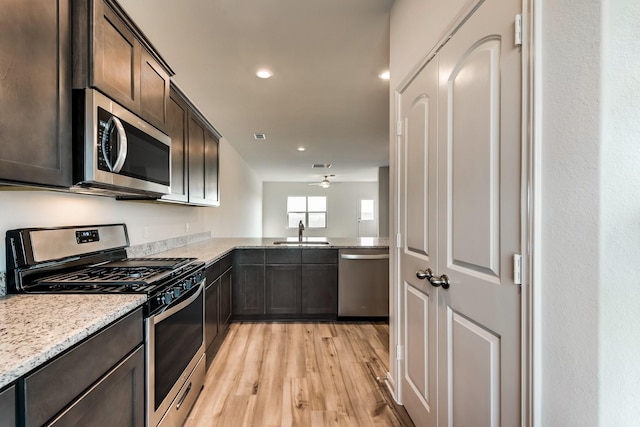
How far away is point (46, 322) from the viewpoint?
96cm

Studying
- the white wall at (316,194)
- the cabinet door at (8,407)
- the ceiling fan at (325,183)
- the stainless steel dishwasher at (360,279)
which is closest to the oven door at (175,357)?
the cabinet door at (8,407)

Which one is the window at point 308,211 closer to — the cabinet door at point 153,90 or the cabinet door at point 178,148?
the cabinet door at point 178,148

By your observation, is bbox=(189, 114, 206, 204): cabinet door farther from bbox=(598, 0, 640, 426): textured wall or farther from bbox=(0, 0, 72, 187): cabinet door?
bbox=(598, 0, 640, 426): textured wall

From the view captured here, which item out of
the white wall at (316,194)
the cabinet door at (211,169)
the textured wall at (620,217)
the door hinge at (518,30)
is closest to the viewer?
the textured wall at (620,217)

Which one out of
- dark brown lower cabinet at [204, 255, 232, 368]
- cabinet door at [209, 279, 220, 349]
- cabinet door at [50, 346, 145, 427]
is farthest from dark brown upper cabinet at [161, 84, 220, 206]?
cabinet door at [50, 346, 145, 427]

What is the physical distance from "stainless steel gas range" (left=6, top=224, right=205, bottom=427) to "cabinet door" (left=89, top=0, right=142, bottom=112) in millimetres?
756

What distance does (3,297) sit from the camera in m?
1.25

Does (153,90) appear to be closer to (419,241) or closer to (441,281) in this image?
(419,241)

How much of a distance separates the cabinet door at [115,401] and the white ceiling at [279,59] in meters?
1.96

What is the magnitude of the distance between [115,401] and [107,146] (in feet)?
3.31

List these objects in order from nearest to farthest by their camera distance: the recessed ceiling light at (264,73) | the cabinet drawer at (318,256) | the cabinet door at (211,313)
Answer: the cabinet door at (211,313) → the recessed ceiling light at (264,73) → the cabinet drawer at (318,256)

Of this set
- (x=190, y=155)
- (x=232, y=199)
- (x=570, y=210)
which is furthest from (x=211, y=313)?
(x=232, y=199)

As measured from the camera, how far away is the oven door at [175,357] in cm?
136

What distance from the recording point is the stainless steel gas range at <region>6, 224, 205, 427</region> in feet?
4.40
